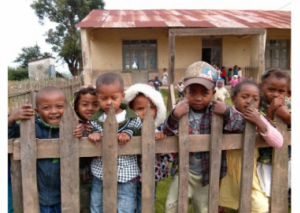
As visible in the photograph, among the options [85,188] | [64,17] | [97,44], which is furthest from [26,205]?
[64,17]

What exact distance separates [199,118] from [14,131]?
1474 millimetres

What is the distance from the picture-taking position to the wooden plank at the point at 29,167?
1.81 meters

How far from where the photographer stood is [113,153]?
1.89 meters

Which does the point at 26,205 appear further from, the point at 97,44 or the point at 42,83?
the point at 97,44

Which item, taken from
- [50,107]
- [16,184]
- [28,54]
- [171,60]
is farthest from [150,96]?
[28,54]

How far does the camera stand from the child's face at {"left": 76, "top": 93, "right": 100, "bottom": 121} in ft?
7.78

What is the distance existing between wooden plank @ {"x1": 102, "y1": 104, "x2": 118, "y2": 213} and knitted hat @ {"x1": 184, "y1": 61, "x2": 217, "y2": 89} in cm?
70

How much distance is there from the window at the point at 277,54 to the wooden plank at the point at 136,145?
16.3 meters

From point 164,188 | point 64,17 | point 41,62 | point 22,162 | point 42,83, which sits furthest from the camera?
point 64,17

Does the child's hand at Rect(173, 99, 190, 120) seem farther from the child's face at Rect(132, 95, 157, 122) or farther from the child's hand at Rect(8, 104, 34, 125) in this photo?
the child's hand at Rect(8, 104, 34, 125)

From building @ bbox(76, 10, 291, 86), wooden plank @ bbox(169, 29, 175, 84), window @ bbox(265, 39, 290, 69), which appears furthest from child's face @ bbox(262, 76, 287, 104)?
window @ bbox(265, 39, 290, 69)

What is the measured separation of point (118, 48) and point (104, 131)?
539 inches

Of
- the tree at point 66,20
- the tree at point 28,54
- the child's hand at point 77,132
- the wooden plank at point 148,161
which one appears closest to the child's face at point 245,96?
the wooden plank at point 148,161

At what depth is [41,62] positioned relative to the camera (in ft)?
64.0
